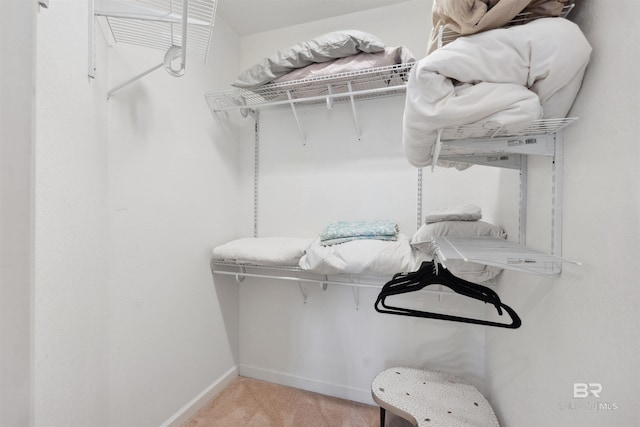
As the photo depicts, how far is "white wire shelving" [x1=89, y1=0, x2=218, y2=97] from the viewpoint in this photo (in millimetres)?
957

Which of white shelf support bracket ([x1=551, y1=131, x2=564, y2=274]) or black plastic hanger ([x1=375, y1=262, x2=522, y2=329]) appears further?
black plastic hanger ([x1=375, y1=262, x2=522, y2=329])

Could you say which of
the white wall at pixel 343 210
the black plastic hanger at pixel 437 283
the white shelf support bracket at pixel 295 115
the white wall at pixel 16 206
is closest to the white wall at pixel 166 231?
the white wall at pixel 343 210

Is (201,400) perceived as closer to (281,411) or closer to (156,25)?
(281,411)

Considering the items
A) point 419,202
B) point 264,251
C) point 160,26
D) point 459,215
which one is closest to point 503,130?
point 459,215

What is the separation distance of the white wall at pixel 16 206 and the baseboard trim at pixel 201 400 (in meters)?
1.49

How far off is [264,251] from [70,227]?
820 millimetres

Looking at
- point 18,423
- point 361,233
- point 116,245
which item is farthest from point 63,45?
point 361,233

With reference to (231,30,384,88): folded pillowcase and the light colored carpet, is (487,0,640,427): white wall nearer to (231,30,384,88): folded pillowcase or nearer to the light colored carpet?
(231,30,384,88): folded pillowcase

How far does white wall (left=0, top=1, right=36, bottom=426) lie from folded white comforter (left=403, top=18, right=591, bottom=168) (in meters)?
0.65

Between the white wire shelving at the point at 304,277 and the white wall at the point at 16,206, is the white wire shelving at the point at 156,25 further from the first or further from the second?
the white wire shelving at the point at 304,277

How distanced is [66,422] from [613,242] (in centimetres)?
166

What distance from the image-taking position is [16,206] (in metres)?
0.27

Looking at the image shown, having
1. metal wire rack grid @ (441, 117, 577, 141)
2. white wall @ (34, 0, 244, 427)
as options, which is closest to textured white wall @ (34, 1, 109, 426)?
white wall @ (34, 0, 244, 427)

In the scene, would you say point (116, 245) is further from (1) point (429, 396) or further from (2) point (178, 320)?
(1) point (429, 396)
